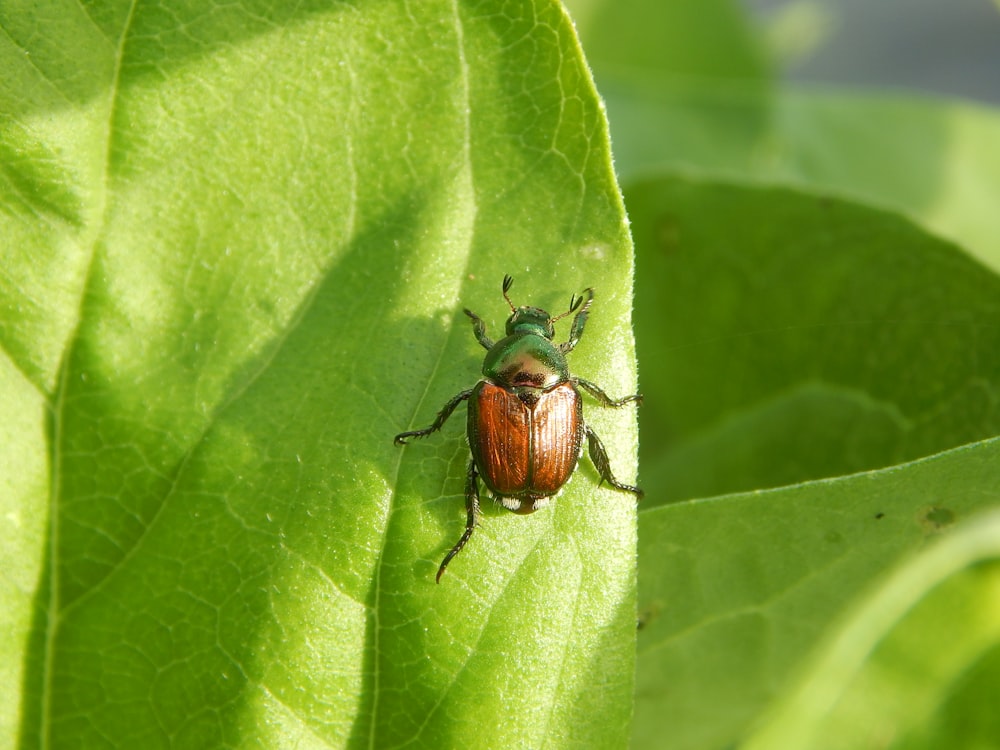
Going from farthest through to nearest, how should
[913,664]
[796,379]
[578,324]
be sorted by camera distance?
[796,379] < [578,324] < [913,664]

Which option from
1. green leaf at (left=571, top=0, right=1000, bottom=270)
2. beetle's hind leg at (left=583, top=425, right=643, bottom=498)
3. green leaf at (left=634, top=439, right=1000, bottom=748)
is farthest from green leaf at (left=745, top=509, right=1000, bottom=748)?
green leaf at (left=571, top=0, right=1000, bottom=270)

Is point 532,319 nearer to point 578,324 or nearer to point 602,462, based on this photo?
point 578,324

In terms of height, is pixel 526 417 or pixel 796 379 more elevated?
pixel 526 417

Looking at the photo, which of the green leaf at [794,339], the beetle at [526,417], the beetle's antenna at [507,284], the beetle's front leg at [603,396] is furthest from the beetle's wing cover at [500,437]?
the green leaf at [794,339]

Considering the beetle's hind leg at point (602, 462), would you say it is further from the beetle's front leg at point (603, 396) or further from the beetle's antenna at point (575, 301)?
the beetle's antenna at point (575, 301)

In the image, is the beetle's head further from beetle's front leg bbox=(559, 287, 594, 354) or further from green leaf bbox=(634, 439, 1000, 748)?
green leaf bbox=(634, 439, 1000, 748)

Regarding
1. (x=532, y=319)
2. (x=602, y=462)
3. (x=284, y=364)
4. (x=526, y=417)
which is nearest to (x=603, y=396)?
(x=602, y=462)

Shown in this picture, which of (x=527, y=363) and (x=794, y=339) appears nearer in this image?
(x=527, y=363)
